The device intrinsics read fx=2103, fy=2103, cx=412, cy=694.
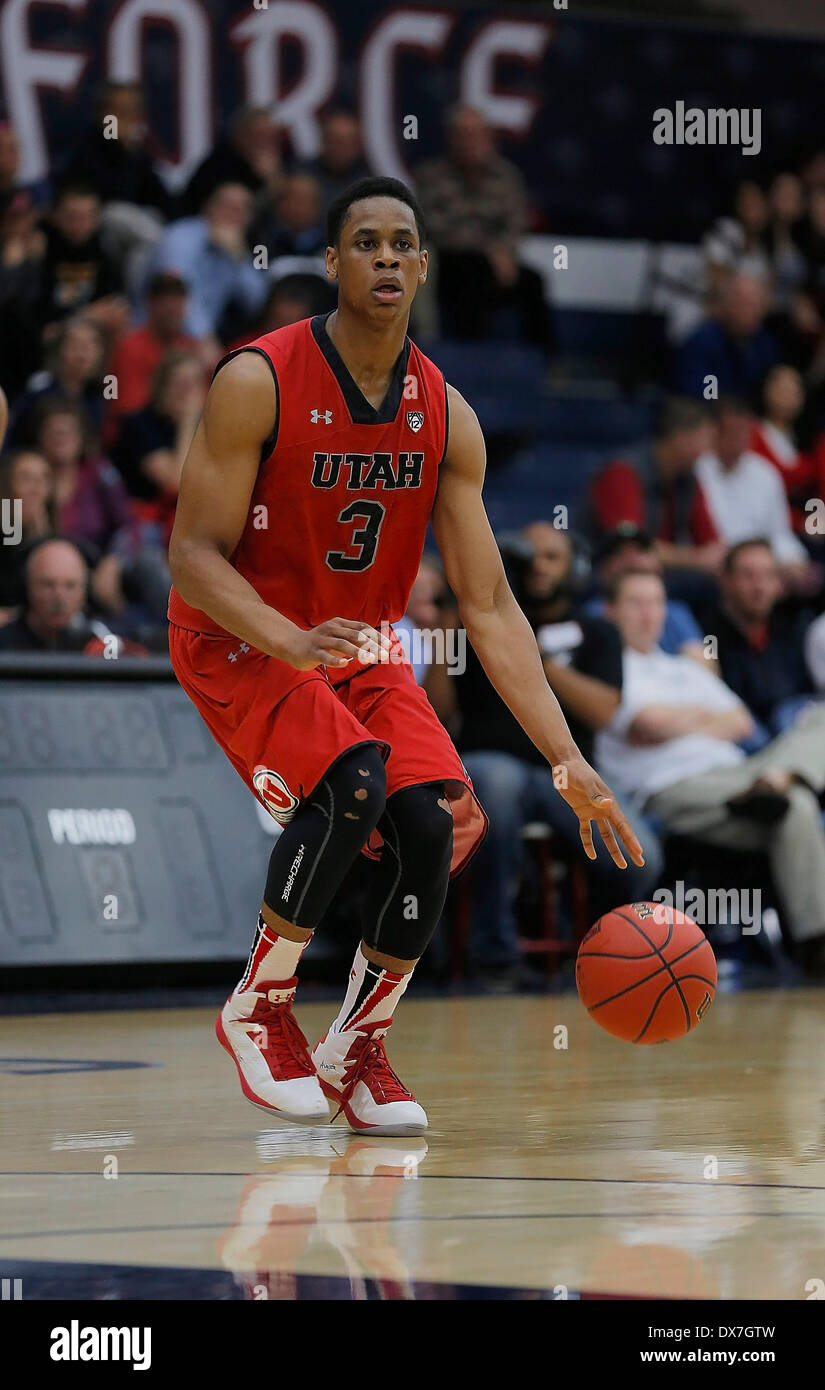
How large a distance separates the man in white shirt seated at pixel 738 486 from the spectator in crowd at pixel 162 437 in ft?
12.7

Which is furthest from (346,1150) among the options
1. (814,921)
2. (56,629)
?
(814,921)

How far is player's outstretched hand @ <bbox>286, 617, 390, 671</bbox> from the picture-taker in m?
4.67

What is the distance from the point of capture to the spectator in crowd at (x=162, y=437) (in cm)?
1216

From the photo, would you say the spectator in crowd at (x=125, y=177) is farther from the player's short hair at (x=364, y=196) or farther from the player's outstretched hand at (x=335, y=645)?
the player's outstretched hand at (x=335, y=645)

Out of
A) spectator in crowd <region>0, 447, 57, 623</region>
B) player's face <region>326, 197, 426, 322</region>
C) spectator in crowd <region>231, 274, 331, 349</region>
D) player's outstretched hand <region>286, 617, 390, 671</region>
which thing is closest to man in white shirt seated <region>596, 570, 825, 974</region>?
spectator in crowd <region>0, 447, 57, 623</region>

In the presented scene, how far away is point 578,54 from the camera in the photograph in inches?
758

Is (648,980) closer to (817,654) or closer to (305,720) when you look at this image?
(305,720)

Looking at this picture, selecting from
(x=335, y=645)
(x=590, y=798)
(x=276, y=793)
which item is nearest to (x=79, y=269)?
(x=276, y=793)

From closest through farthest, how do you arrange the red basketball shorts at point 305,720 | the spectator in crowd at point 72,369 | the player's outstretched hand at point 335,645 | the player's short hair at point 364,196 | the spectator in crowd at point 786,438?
the player's outstretched hand at point 335,645 < the red basketball shorts at point 305,720 < the player's short hair at point 364,196 < the spectator in crowd at point 72,369 < the spectator in crowd at point 786,438

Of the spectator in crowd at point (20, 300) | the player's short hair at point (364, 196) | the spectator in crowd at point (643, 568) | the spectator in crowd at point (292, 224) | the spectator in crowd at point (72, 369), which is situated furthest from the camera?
the spectator in crowd at point (292, 224)

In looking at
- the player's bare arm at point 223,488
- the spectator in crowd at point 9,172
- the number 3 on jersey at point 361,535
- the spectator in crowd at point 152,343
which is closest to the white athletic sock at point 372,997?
the player's bare arm at point 223,488

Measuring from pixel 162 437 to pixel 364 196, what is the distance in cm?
721

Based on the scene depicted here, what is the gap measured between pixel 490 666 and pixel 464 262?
A: 1090 centimetres

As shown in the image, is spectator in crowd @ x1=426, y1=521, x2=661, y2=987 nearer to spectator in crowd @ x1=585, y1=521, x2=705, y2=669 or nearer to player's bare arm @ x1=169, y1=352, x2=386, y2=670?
spectator in crowd @ x1=585, y1=521, x2=705, y2=669
